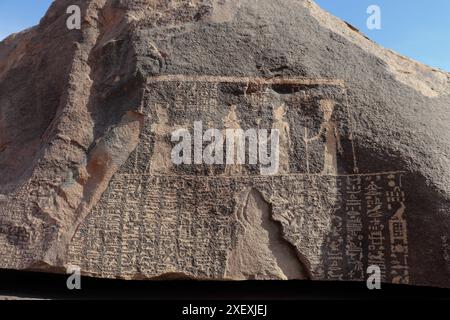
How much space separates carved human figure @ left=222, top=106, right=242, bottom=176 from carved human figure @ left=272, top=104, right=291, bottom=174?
0.27 meters

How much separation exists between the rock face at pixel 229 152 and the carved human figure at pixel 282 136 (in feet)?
0.05

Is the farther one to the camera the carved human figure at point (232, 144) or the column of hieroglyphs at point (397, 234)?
the carved human figure at point (232, 144)

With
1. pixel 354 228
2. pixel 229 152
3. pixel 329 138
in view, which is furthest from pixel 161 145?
A: pixel 354 228

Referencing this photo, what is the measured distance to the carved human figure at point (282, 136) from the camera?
374 cm

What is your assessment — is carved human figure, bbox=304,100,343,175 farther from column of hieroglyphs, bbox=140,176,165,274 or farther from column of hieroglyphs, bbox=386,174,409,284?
column of hieroglyphs, bbox=140,176,165,274

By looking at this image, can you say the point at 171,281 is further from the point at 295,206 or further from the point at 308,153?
the point at 308,153

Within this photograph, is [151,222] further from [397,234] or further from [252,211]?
[397,234]

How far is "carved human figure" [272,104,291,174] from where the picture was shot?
3.74 m

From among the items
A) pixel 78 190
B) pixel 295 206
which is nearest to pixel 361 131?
pixel 295 206

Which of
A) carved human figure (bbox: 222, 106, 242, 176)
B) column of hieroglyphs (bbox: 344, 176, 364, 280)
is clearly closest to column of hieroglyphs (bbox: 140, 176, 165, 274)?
carved human figure (bbox: 222, 106, 242, 176)

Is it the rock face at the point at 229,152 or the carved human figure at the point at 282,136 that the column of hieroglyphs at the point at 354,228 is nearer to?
the rock face at the point at 229,152

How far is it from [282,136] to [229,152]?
39cm

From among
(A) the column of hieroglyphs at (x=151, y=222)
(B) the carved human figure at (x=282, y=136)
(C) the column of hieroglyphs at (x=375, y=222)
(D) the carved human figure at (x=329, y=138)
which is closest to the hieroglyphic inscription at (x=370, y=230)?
(C) the column of hieroglyphs at (x=375, y=222)

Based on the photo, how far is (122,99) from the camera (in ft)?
13.2
